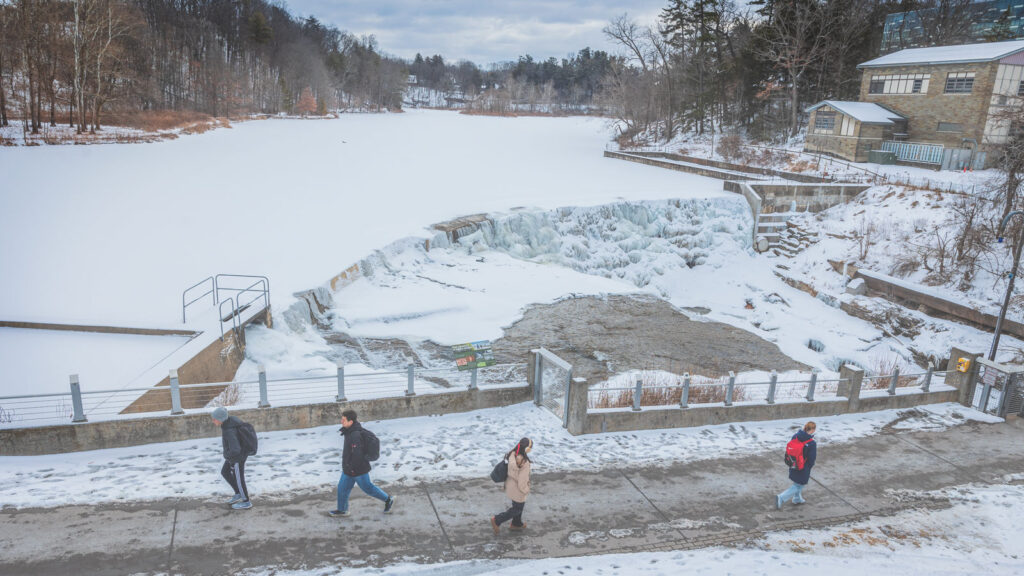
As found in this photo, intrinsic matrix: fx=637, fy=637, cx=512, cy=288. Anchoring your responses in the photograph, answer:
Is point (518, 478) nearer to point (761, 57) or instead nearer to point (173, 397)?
point (173, 397)

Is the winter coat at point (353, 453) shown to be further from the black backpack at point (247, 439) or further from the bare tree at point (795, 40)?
the bare tree at point (795, 40)

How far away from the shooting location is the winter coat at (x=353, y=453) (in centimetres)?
729

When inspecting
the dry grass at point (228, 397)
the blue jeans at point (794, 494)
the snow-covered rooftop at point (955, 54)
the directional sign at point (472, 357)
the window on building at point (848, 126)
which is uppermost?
the snow-covered rooftop at point (955, 54)

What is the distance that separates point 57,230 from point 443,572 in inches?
740

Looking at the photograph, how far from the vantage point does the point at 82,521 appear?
23.4ft

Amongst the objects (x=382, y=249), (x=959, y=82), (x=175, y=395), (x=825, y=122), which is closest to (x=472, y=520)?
(x=175, y=395)

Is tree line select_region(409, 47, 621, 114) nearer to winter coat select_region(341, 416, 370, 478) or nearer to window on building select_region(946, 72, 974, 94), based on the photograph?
window on building select_region(946, 72, 974, 94)

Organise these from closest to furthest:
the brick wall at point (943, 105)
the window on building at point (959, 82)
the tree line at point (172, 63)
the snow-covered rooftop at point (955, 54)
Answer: the snow-covered rooftop at point (955, 54) → the brick wall at point (943, 105) → the window on building at point (959, 82) → the tree line at point (172, 63)

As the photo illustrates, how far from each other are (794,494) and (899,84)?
39.5 meters

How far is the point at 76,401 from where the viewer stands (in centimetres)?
846

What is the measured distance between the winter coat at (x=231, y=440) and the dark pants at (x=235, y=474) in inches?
5.6

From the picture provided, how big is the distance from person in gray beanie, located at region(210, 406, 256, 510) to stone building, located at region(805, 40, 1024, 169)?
123ft

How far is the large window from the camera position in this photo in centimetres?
3788

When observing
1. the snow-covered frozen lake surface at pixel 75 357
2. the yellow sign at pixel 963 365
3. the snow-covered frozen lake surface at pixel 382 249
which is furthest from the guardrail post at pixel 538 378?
the yellow sign at pixel 963 365
